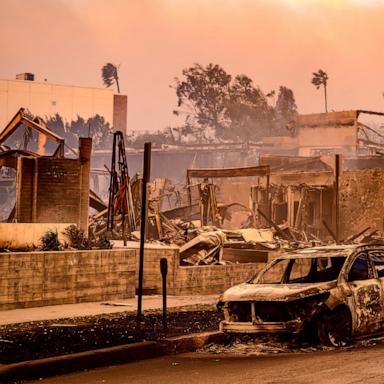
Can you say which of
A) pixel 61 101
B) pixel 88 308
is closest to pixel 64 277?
pixel 88 308

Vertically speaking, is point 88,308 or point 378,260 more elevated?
point 378,260

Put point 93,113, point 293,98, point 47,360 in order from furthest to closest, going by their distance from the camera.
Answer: point 293,98
point 93,113
point 47,360

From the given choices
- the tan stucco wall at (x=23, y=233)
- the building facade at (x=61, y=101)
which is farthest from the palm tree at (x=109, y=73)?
the tan stucco wall at (x=23, y=233)

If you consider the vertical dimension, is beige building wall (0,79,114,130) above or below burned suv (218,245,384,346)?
above

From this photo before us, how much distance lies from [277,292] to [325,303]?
712 millimetres

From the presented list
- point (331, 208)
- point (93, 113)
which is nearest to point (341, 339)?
point (331, 208)

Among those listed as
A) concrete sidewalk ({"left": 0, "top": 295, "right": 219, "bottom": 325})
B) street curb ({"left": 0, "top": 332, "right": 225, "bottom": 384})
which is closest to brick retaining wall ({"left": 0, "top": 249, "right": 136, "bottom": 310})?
concrete sidewalk ({"left": 0, "top": 295, "right": 219, "bottom": 325})

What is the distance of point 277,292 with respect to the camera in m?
12.0

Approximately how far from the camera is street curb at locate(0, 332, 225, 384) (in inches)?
394

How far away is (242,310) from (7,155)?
16260 millimetres

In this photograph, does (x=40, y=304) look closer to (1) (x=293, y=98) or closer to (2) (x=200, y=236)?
(2) (x=200, y=236)

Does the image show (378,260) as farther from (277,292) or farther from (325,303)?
(277,292)

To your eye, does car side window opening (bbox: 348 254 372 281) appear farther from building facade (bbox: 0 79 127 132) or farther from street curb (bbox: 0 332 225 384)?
building facade (bbox: 0 79 127 132)

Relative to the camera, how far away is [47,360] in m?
10.4
